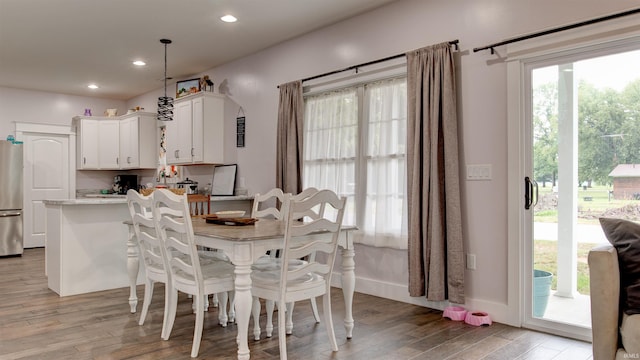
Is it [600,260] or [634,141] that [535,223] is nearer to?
[634,141]

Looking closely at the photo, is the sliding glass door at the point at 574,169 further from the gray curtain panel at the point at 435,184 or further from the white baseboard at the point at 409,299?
the gray curtain panel at the point at 435,184

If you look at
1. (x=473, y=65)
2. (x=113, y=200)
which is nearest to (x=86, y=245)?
(x=113, y=200)

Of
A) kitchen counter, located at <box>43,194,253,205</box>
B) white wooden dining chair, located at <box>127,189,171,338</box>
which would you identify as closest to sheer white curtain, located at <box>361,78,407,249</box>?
kitchen counter, located at <box>43,194,253,205</box>

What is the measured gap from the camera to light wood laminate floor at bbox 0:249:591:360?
2.71 meters

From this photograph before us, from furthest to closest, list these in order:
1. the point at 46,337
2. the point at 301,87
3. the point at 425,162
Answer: the point at 301,87, the point at 425,162, the point at 46,337

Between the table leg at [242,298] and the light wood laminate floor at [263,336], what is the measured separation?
0.20 meters

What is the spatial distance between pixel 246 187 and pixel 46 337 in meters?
3.02

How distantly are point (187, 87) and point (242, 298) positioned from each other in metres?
4.47

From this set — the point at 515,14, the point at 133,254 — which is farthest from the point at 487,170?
the point at 133,254

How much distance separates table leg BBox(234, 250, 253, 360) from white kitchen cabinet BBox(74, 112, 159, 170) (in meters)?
5.60

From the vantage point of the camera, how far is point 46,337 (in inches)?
119

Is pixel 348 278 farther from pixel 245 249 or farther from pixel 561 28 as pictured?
pixel 561 28

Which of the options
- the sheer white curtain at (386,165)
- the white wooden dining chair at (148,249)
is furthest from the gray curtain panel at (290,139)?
the white wooden dining chair at (148,249)

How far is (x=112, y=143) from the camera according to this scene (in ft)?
25.8
